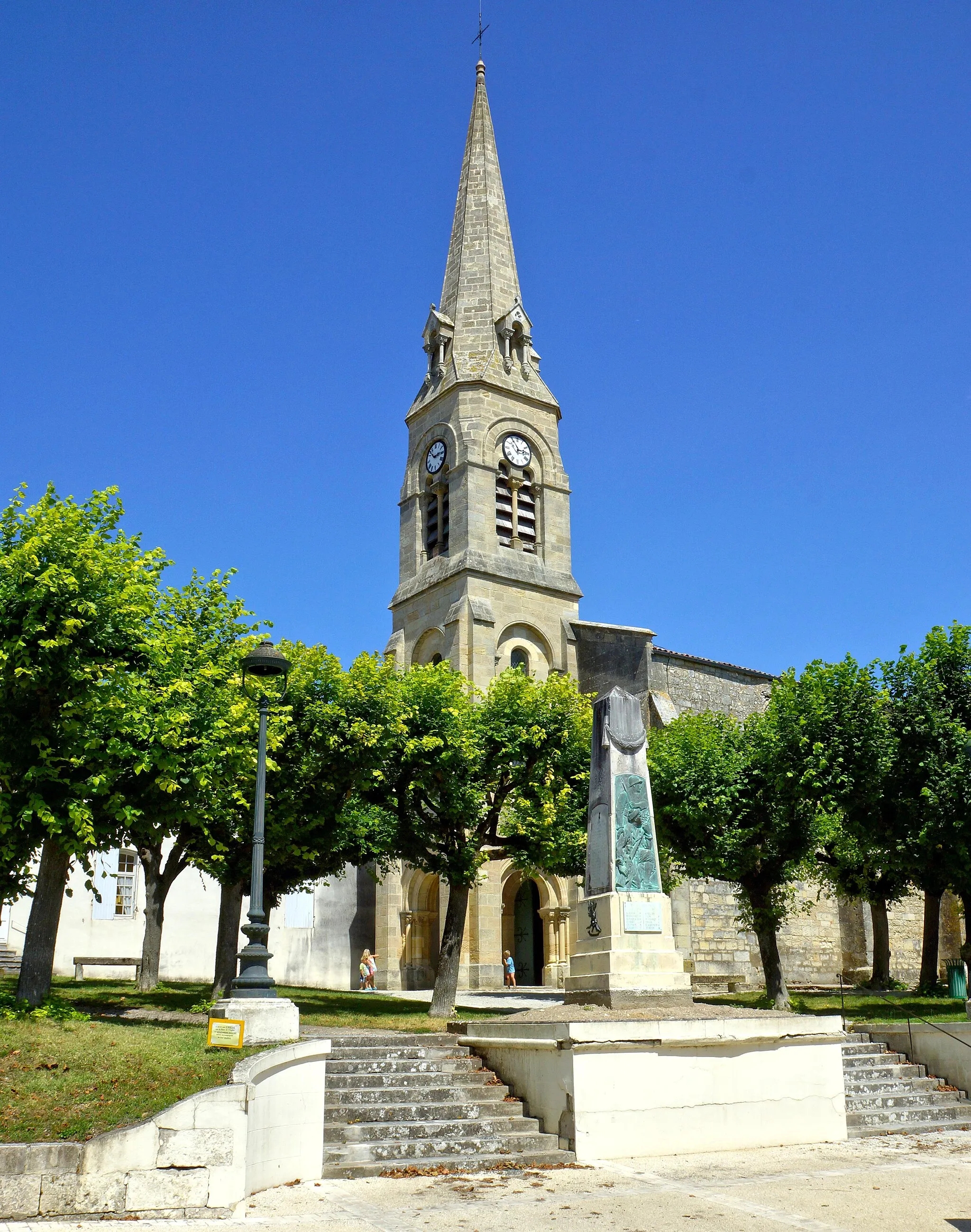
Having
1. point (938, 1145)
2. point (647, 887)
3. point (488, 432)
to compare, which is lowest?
point (938, 1145)

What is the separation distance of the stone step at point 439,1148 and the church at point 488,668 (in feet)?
53.0

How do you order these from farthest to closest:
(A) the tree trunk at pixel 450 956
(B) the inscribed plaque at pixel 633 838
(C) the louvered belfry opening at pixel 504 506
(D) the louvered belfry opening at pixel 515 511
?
(D) the louvered belfry opening at pixel 515 511
(C) the louvered belfry opening at pixel 504 506
(A) the tree trunk at pixel 450 956
(B) the inscribed plaque at pixel 633 838

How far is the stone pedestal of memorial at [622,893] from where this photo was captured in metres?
12.9

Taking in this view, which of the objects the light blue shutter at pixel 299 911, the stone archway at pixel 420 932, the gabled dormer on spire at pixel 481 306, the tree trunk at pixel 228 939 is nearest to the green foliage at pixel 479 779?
the tree trunk at pixel 228 939

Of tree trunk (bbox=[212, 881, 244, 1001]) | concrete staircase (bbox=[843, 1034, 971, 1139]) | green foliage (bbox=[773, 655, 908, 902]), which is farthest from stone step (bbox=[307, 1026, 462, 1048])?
green foliage (bbox=[773, 655, 908, 902])

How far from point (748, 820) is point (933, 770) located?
3560 millimetres

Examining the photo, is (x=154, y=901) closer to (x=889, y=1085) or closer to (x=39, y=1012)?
(x=39, y=1012)

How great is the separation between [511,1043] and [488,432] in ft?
75.3

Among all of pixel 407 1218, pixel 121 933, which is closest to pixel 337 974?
pixel 121 933

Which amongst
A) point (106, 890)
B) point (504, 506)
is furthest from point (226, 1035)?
point (504, 506)

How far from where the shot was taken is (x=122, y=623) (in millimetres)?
13445

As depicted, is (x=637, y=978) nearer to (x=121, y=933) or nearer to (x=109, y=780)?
(x=109, y=780)

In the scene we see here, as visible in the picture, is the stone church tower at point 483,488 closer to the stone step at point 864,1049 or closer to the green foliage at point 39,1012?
the stone step at point 864,1049

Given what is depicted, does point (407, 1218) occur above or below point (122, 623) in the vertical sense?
below
